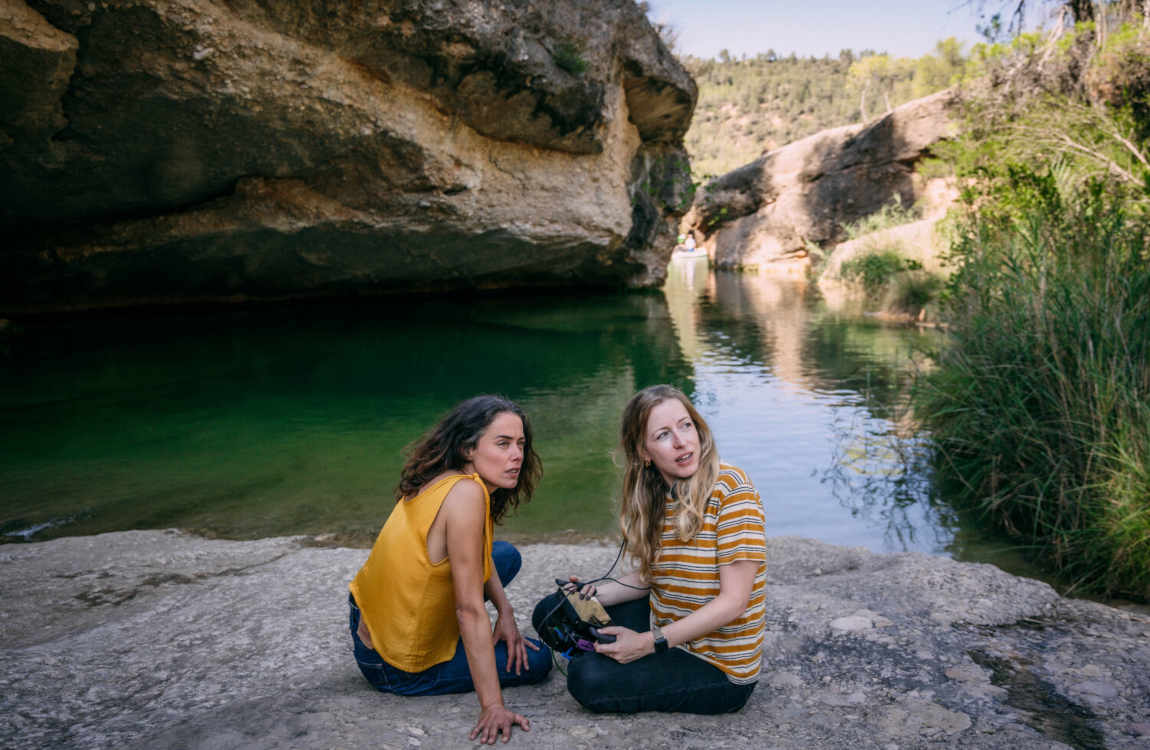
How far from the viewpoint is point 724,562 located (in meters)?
2.13

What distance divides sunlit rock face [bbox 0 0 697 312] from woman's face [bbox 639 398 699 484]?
706 centimetres

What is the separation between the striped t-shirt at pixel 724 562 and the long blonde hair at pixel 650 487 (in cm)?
3

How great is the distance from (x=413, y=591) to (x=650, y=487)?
0.78 metres

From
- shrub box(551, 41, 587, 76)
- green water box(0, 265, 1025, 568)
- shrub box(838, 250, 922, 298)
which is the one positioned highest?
shrub box(551, 41, 587, 76)

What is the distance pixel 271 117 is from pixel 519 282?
36.0 feet

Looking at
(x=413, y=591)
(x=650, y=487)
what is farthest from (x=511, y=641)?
(x=650, y=487)

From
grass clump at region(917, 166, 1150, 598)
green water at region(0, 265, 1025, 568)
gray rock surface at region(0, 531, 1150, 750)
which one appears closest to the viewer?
gray rock surface at region(0, 531, 1150, 750)

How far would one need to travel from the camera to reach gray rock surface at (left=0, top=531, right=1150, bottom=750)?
202 centimetres

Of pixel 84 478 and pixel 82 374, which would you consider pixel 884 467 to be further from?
pixel 82 374

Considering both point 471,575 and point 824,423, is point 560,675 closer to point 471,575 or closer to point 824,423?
point 471,575

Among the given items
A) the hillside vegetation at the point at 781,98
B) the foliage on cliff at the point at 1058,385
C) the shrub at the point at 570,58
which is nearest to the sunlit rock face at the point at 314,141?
the shrub at the point at 570,58

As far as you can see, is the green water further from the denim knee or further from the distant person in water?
the distant person in water

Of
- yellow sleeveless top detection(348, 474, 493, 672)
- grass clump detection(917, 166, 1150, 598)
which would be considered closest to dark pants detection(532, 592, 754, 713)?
yellow sleeveless top detection(348, 474, 493, 672)

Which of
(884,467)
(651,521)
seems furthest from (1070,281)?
(651,521)
